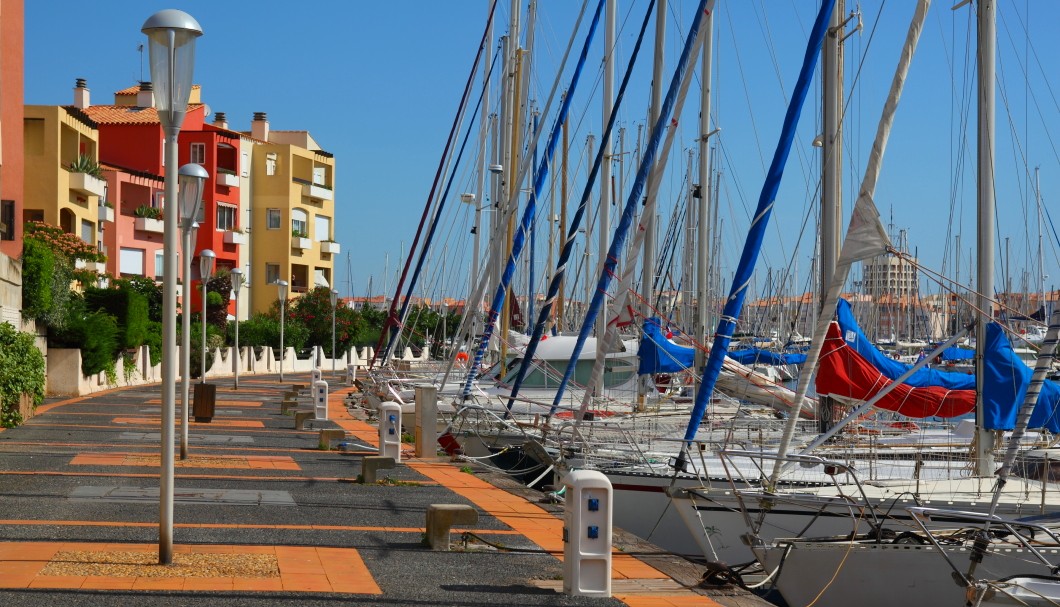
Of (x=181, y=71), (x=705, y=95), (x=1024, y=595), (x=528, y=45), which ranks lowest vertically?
(x=1024, y=595)

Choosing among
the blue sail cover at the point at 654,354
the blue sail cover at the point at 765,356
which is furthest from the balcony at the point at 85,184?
the blue sail cover at the point at 654,354

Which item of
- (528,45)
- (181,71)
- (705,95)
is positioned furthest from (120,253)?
(181,71)

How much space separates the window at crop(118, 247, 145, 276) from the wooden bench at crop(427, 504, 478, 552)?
55931 millimetres

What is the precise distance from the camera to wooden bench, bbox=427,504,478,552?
1107 centimetres

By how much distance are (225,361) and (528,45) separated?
102 ft

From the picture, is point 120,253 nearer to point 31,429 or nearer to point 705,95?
point 31,429

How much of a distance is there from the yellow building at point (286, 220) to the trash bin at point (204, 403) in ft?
168

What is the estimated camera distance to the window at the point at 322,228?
8475 cm

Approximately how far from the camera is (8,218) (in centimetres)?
3034

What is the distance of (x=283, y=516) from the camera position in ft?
42.3

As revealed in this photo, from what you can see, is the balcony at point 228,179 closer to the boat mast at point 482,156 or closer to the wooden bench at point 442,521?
the boat mast at point 482,156

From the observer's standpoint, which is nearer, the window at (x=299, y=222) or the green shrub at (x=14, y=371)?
the green shrub at (x=14, y=371)

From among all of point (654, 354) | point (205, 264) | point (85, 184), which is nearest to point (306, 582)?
point (654, 354)

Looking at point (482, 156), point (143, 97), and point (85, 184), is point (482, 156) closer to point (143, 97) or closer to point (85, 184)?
point (85, 184)
